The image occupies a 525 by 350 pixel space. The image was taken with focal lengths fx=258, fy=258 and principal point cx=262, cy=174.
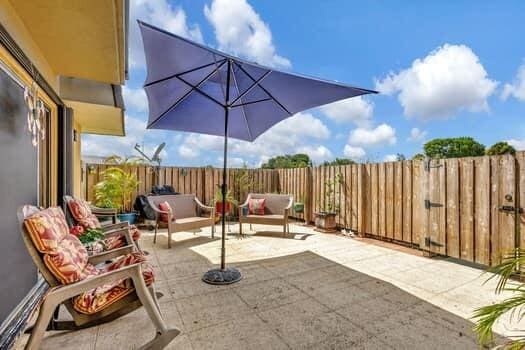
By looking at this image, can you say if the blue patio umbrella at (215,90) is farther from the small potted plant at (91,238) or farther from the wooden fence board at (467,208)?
the wooden fence board at (467,208)

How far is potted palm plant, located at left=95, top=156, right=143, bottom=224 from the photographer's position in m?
5.23

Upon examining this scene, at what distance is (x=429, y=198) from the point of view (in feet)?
12.9

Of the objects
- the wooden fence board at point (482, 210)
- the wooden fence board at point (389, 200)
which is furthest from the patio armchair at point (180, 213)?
the wooden fence board at point (482, 210)

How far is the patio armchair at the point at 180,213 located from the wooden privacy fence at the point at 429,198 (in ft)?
6.40

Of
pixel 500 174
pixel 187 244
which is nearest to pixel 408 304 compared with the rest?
pixel 500 174

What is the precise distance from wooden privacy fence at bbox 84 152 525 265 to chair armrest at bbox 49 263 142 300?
382 centimetres

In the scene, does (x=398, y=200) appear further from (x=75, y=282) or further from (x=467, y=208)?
(x=75, y=282)

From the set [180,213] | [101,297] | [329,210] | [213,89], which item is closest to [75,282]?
[101,297]

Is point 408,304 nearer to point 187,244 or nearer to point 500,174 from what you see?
point 500,174

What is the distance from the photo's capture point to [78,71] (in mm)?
3086

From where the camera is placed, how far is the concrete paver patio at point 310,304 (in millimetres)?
1877

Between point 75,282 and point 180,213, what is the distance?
3510 millimetres

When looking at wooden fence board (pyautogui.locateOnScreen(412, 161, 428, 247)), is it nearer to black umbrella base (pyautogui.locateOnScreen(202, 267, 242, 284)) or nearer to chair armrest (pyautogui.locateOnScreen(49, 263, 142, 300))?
black umbrella base (pyautogui.locateOnScreen(202, 267, 242, 284))

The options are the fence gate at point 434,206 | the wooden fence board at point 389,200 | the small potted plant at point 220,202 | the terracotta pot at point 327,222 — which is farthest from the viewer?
the small potted plant at point 220,202
